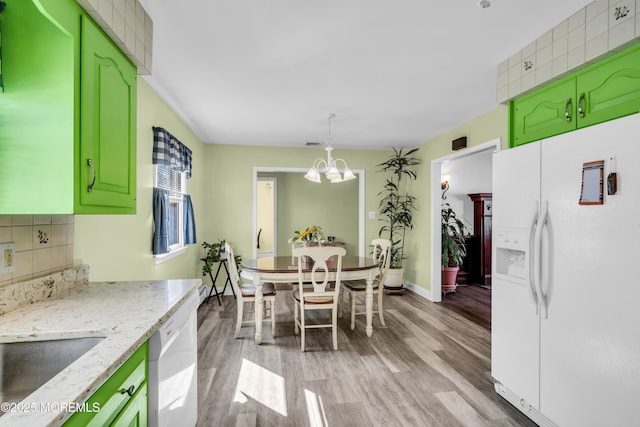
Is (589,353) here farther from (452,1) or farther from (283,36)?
(283,36)

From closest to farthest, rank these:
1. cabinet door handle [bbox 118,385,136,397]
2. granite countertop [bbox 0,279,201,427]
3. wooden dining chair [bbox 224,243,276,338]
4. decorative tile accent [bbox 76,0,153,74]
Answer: granite countertop [bbox 0,279,201,427]
cabinet door handle [bbox 118,385,136,397]
decorative tile accent [bbox 76,0,153,74]
wooden dining chair [bbox 224,243,276,338]

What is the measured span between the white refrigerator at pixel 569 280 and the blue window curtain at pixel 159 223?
9.23ft

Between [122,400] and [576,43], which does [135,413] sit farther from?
[576,43]

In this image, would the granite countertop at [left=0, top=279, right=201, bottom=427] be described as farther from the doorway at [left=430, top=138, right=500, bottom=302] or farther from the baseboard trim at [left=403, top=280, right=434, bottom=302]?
the baseboard trim at [left=403, top=280, right=434, bottom=302]

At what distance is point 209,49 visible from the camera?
2207 mm

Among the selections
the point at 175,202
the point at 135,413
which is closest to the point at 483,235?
the point at 175,202

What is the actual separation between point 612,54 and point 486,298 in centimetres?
398

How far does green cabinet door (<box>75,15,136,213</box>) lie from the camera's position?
118cm

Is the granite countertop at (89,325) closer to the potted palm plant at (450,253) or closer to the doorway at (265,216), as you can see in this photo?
the potted palm plant at (450,253)

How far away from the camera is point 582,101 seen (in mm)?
1838

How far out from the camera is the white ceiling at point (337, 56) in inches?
70.8

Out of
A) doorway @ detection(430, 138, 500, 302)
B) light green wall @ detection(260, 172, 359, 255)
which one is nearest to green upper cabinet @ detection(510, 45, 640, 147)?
doorway @ detection(430, 138, 500, 302)

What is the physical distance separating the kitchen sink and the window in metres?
2.35

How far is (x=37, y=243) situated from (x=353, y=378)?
219 cm
